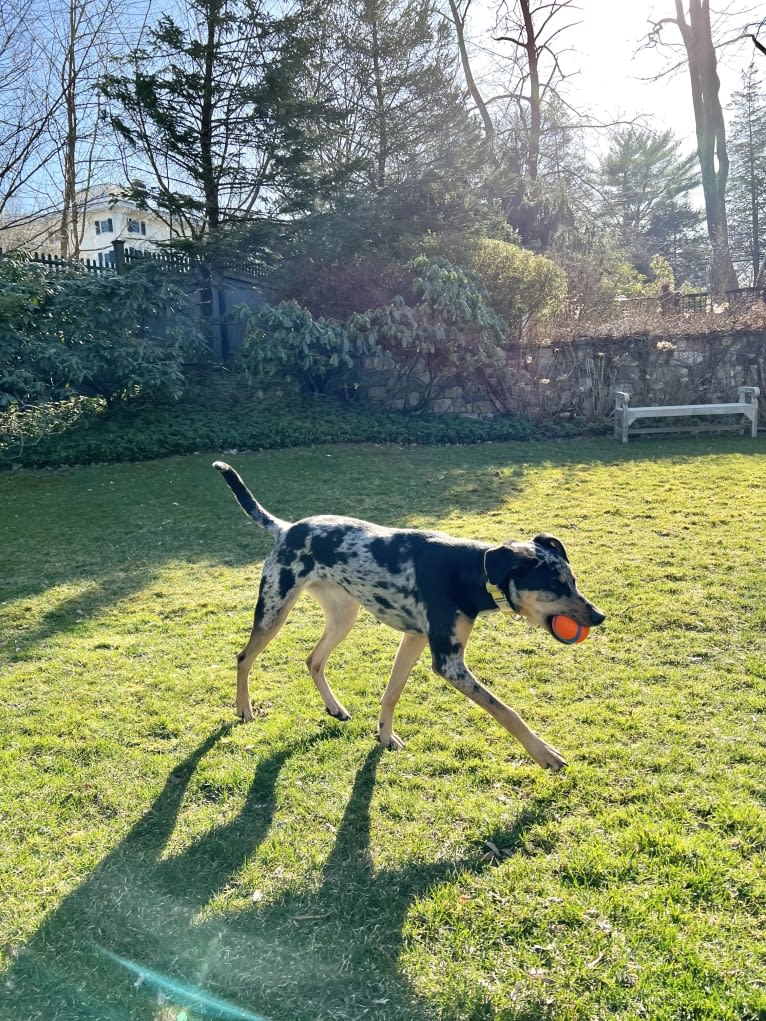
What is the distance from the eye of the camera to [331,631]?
414cm

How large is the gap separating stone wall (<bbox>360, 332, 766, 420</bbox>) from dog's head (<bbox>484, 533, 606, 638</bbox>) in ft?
39.4

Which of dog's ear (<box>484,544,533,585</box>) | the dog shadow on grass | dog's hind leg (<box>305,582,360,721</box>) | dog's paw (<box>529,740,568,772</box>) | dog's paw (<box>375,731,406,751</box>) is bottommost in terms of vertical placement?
the dog shadow on grass

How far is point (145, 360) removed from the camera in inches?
504

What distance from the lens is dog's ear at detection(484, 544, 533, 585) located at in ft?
9.85

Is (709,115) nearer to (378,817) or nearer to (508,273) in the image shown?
(508,273)

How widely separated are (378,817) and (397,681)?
0.74 metres

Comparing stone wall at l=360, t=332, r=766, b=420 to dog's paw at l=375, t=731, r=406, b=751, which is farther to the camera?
stone wall at l=360, t=332, r=766, b=420

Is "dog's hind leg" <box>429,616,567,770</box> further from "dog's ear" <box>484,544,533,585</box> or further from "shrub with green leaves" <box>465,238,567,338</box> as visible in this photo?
"shrub with green leaves" <box>465,238,567,338</box>

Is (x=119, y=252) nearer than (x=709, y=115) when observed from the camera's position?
Yes

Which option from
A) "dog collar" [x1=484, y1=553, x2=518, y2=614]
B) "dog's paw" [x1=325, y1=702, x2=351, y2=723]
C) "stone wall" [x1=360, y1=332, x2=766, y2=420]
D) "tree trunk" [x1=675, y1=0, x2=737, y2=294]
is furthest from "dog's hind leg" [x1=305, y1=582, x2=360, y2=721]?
"tree trunk" [x1=675, y1=0, x2=737, y2=294]

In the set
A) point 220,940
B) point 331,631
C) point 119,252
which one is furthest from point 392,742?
point 119,252

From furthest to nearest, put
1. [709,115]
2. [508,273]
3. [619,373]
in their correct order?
[709,115] < [508,273] < [619,373]

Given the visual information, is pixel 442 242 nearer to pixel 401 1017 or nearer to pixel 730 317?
pixel 730 317

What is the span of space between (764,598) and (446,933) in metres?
4.18
